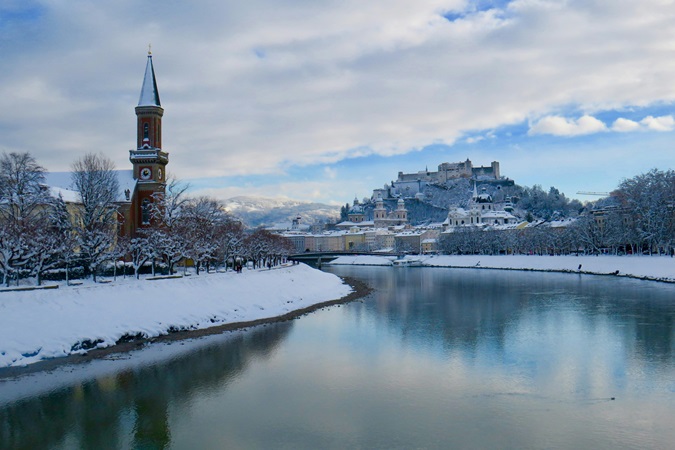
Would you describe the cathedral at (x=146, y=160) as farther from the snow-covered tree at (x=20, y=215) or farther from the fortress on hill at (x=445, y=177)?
the fortress on hill at (x=445, y=177)

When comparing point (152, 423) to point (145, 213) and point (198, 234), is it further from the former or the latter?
point (145, 213)

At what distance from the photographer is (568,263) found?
66875 millimetres

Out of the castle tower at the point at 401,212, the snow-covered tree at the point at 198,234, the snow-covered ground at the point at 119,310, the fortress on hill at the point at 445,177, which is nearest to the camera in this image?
the snow-covered ground at the point at 119,310

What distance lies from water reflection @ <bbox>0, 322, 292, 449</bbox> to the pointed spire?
32420 millimetres

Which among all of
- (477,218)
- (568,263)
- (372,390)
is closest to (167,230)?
(372,390)

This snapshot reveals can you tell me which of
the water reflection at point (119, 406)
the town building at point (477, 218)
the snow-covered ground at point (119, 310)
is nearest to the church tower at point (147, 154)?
the snow-covered ground at point (119, 310)

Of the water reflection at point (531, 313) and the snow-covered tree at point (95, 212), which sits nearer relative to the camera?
the water reflection at point (531, 313)

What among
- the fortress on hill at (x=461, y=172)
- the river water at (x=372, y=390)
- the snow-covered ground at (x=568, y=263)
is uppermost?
the fortress on hill at (x=461, y=172)

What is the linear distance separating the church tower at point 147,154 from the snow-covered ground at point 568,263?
41.7 metres

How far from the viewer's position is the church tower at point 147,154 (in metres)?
47.7

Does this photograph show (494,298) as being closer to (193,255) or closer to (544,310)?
(544,310)

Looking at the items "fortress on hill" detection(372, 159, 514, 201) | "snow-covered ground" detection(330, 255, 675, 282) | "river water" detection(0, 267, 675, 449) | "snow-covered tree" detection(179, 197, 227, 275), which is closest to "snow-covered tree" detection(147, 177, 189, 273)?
"snow-covered tree" detection(179, 197, 227, 275)

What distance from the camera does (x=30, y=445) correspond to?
41.1ft

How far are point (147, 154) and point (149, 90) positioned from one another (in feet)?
18.1
